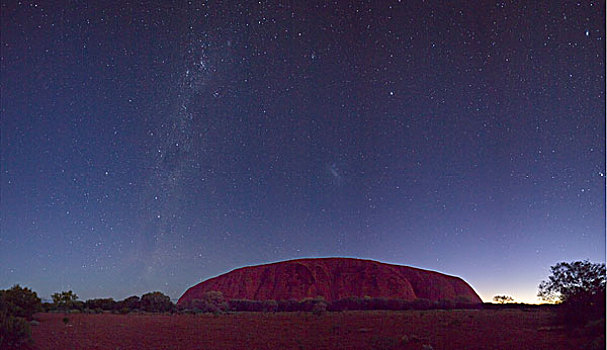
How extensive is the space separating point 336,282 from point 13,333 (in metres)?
52.5

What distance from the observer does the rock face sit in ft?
201

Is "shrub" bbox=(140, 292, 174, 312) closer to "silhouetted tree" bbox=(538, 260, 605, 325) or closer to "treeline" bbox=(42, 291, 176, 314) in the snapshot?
"treeline" bbox=(42, 291, 176, 314)

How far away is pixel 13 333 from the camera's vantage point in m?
14.1

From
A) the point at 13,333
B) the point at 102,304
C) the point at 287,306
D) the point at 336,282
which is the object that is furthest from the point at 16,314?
the point at 336,282

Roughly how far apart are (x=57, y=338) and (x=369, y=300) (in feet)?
116

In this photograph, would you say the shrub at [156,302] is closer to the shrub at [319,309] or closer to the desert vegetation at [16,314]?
the shrub at [319,309]

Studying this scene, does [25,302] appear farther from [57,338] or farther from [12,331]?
[12,331]

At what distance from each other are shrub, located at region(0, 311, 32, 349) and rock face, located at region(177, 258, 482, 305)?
46.9 metres

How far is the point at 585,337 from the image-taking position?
1258cm

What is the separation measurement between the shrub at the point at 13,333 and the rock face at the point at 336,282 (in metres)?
46.9

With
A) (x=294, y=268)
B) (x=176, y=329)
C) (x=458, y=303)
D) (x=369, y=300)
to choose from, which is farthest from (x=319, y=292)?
(x=176, y=329)

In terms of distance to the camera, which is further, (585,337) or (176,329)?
(176,329)

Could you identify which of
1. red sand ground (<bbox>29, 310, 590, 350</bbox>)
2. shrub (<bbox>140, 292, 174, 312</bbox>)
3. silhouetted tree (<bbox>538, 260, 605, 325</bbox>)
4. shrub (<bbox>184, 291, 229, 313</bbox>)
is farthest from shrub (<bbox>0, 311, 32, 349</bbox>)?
shrub (<bbox>140, 292, 174, 312</bbox>)

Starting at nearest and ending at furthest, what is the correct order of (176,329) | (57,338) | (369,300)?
(57,338) → (176,329) → (369,300)
